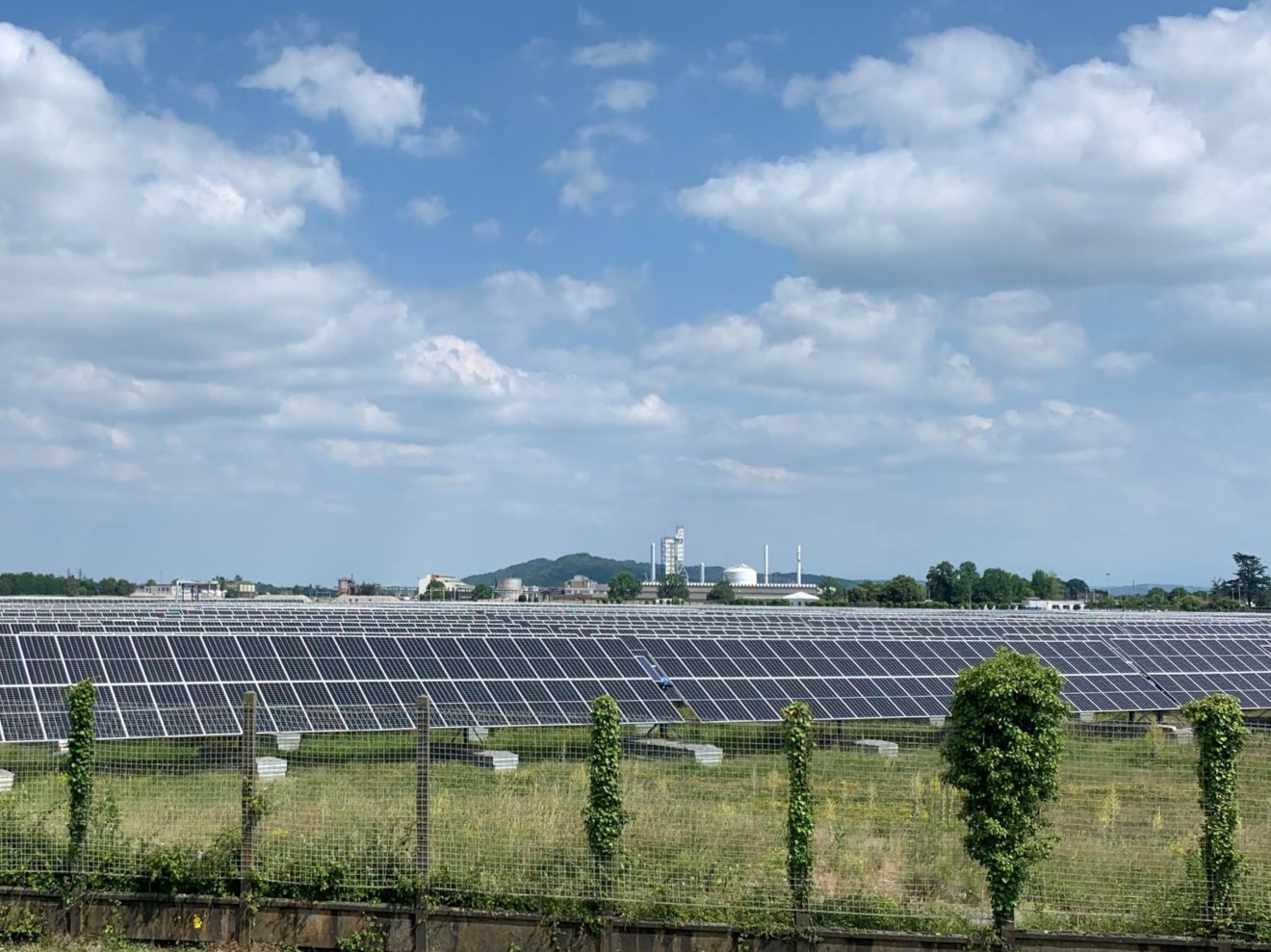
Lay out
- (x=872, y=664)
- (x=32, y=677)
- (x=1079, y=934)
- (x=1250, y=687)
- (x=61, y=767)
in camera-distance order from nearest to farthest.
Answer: (x=1079, y=934) < (x=61, y=767) < (x=32, y=677) < (x=872, y=664) < (x=1250, y=687)

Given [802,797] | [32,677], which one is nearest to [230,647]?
[32,677]

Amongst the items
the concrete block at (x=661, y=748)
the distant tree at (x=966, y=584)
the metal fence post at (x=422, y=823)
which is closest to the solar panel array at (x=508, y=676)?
the concrete block at (x=661, y=748)

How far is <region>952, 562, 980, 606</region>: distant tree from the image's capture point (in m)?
164

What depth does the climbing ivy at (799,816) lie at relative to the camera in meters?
11.7

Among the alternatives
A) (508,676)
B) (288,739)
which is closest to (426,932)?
(288,739)

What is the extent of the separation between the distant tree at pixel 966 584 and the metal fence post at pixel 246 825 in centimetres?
15709

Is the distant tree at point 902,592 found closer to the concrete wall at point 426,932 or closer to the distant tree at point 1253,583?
the distant tree at point 1253,583

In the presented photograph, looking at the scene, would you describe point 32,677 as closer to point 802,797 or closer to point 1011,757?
point 802,797

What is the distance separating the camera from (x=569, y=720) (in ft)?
81.4

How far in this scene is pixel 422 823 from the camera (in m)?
12.1

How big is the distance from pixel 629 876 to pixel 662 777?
4.78ft

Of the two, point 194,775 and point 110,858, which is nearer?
point 110,858

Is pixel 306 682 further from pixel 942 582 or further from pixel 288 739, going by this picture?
pixel 942 582

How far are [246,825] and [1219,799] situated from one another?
10036mm
